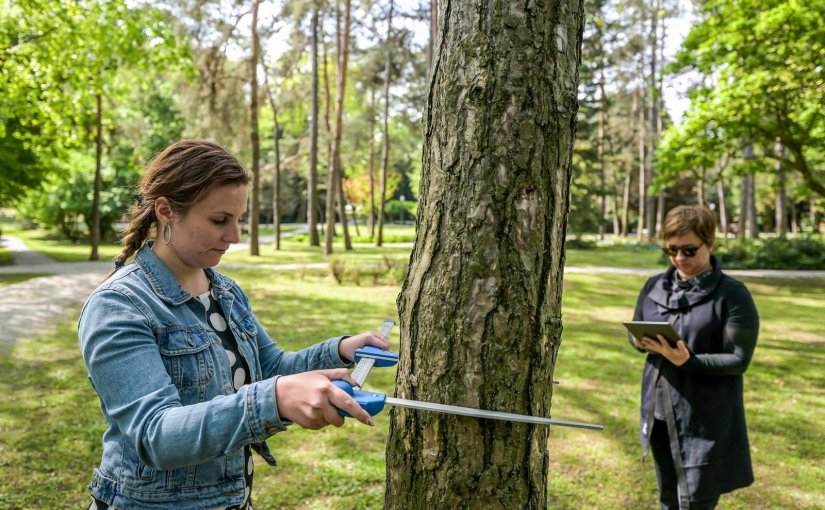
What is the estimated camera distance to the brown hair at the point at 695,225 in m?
2.90

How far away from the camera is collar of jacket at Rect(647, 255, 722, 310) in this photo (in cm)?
291

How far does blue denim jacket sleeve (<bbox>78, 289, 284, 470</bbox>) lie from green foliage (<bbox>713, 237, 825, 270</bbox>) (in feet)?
64.8

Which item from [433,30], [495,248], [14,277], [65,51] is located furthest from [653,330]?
[14,277]

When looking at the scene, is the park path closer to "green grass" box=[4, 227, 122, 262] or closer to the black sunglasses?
"green grass" box=[4, 227, 122, 262]

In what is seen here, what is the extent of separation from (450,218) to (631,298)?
12.2m

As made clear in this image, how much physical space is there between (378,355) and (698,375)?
191 centimetres

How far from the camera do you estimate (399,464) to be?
1.76 m

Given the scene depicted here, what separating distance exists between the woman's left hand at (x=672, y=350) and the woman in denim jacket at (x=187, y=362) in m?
1.58

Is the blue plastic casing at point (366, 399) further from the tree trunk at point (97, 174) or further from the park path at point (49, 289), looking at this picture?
the tree trunk at point (97, 174)

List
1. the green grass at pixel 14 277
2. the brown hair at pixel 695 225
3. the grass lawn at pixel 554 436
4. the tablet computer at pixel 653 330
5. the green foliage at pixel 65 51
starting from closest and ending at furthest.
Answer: the tablet computer at pixel 653 330 < the brown hair at pixel 695 225 < the grass lawn at pixel 554 436 < the green foliage at pixel 65 51 < the green grass at pixel 14 277

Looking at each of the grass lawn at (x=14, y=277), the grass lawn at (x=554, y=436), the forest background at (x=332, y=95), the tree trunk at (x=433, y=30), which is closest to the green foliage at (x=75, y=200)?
the forest background at (x=332, y=95)

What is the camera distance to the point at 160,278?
1.60 meters

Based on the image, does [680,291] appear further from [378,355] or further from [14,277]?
[14,277]

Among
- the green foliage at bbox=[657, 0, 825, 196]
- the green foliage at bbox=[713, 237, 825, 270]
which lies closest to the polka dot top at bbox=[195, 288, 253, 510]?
the green foliage at bbox=[657, 0, 825, 196]
